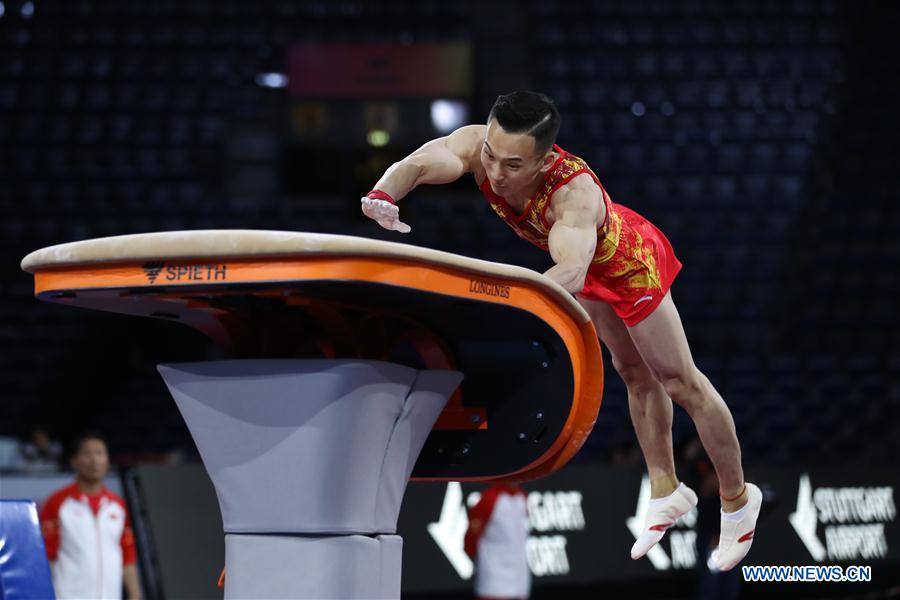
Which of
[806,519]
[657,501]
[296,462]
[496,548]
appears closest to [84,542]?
[496,548]

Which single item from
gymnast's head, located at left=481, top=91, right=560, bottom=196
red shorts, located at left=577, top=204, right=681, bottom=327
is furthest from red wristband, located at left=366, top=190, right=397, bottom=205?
red shorts, located at left=577, top=204, right=681, bottom=327

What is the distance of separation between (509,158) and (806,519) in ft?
22.2

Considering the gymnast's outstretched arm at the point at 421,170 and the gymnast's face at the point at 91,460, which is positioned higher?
the gymnast's outstretched arm at the point at 421,170

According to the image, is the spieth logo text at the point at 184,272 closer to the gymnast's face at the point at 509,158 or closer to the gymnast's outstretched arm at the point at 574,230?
the gymnast's outstretched arm at the point at 574,230

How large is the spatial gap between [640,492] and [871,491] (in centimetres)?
189

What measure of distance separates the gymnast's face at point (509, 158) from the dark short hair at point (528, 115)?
1 cm

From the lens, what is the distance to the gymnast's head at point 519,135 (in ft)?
7.68

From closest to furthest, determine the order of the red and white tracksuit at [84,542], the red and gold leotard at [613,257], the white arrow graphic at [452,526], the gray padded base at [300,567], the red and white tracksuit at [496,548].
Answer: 1. the gray padded base at [300,567]
2. the red and gold leotard at [613,257]
3. the red and white tracksuit at [84,542]
4. the red and white tracksuit at [496,548]
5. the white arrow graphic at [452,526]

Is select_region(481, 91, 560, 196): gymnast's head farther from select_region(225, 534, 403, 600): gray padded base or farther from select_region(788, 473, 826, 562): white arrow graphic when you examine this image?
select_region(788, 473, 826, 562): white arrow graphic

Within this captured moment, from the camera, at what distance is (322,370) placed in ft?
6.07

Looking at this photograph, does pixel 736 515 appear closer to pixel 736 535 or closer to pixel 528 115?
pixel 736 535

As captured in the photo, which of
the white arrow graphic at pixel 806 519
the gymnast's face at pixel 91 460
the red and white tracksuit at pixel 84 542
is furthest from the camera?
the white arrow graphic at pixel 806 519

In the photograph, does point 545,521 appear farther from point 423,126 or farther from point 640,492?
point 423,126

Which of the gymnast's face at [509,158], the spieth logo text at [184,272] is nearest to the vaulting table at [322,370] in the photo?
the spieth logo text at [184,272]
